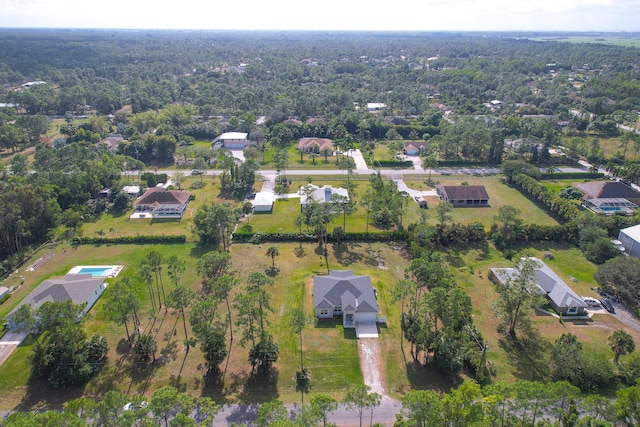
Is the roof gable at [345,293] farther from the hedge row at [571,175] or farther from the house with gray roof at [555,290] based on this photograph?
the hedge row at [571,175]

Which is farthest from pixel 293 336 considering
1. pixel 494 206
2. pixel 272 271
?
pixel 494 206

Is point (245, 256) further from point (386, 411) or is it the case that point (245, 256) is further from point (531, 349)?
point (531, 349)

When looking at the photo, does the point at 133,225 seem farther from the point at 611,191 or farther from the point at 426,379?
the point at 611,191

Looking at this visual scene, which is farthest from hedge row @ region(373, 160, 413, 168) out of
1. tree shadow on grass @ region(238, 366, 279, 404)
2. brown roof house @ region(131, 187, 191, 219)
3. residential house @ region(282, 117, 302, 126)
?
tree shadow on grass @ region(238, 366, 279, 404)

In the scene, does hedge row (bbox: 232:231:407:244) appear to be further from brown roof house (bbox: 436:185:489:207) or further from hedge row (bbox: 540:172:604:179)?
hedge row (bbox: 540:172:604:179)

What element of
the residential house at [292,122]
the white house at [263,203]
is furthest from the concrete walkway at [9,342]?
the residential house at [292,122]

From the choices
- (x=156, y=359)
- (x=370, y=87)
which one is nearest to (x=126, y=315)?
(x=156, y=359)
